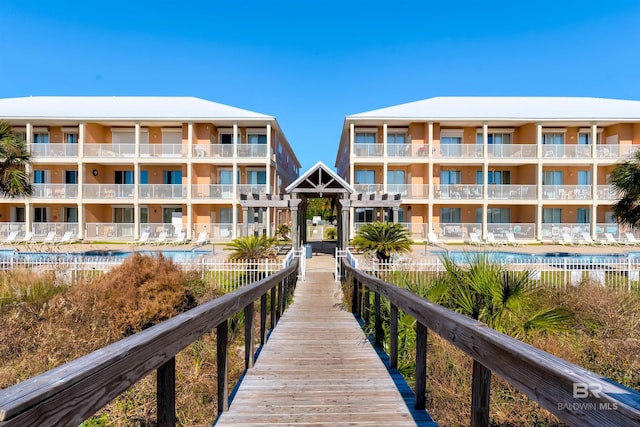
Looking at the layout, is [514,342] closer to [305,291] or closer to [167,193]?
[305,291]

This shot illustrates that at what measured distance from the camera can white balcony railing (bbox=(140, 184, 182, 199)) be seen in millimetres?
25859

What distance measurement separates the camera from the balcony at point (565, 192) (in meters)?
25.9

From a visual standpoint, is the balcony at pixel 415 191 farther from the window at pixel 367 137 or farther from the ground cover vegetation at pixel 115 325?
the ground cover vegetation at pixel 115 325

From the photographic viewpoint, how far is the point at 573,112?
89.7 feet

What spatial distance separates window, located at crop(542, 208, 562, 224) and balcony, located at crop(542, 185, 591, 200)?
59.3 inches

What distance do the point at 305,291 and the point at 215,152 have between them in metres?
19.0

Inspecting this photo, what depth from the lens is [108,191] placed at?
85.4ft

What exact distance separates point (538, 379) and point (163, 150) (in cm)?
2902

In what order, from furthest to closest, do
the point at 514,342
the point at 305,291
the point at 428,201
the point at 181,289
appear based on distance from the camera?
the point at 428,201
the point at 305,291
the point at 181,289
the point at 514,342

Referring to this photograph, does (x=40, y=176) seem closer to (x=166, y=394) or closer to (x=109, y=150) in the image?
(x=109, y=150)

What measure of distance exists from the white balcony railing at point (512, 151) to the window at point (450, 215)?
5180mm

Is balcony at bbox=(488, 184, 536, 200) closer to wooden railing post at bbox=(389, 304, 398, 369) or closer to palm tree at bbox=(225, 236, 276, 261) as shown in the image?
palm tree at bbox=(225, 236, 276, 261)

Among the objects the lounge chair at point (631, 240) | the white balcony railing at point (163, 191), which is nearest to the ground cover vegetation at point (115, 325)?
the white balcony railing at point (163, 191)

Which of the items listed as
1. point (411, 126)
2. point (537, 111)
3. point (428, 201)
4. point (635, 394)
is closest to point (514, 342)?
point (635, 394)
